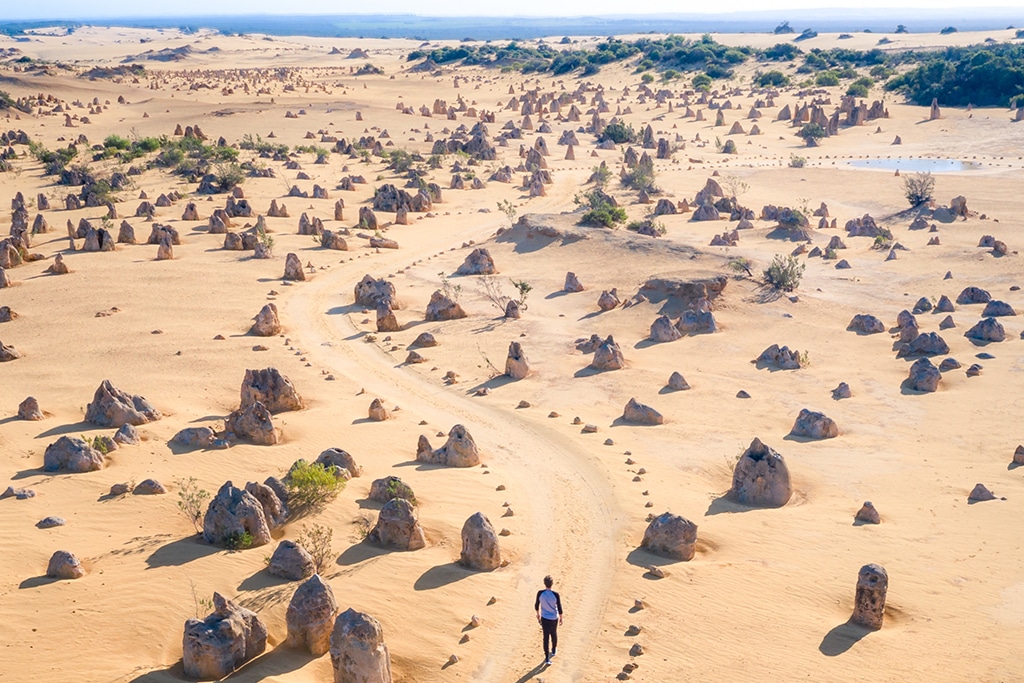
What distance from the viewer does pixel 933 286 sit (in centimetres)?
2577

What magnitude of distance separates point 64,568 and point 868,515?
990cm

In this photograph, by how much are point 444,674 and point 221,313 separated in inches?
597

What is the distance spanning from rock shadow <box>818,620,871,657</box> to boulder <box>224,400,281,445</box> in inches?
345

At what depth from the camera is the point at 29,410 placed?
16.6 m

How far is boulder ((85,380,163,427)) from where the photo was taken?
16.2 m

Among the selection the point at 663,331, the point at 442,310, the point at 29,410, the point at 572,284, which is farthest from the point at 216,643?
the point at 572,284

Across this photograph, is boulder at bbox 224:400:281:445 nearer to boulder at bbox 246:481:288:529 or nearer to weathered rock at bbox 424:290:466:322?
boulder at bbox 246:481:288:529

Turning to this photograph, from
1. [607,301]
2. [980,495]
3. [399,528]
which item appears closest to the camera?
[399,528]

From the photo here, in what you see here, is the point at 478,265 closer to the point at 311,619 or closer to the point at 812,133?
the point at 311,619

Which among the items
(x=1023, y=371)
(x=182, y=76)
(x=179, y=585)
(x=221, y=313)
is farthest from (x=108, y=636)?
(x=182, y=76)

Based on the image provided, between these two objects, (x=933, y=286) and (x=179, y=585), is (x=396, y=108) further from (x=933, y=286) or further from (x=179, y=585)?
(x=179, y=585)

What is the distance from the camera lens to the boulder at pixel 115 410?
16.2 metres

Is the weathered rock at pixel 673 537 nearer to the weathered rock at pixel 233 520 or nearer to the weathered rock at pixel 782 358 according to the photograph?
the weathered rock at pixel 233 520


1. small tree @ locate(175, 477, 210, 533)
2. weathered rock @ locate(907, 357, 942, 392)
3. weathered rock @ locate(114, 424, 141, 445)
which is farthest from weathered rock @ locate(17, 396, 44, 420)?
weathered rock @ locate(907, 357, 942, 392)
